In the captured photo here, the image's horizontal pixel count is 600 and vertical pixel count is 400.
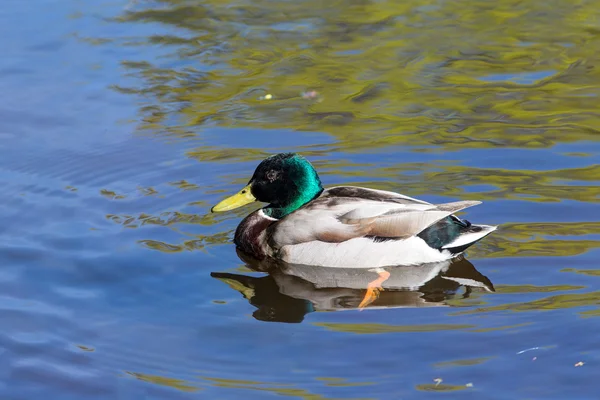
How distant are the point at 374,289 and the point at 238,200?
4.95 ft

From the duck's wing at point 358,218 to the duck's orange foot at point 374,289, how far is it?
0.27m

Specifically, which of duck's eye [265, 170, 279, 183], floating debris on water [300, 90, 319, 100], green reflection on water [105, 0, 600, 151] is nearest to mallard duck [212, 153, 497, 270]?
duck's eye [265, 170, 279, 183]

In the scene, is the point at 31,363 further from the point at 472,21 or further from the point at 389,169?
the point at 472,21

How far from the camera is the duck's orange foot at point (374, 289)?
7.23 metres

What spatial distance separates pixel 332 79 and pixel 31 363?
5.68 metres

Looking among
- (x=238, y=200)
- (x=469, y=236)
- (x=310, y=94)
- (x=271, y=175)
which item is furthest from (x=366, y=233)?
(x=310, y=94)

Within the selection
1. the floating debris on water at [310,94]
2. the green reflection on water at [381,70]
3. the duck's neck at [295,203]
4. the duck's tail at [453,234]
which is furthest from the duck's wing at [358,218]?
the floating debris on water at [310,94]

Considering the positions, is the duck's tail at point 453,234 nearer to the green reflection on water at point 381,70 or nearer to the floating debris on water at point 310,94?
the green reflection on water at point 381,70

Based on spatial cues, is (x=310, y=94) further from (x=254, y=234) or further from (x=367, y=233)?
(x=367, y=233)

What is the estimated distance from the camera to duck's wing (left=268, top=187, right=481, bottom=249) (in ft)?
25.3

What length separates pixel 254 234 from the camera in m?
8.20

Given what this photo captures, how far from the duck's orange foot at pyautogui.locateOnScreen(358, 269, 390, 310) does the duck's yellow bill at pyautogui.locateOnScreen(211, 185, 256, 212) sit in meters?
1.28

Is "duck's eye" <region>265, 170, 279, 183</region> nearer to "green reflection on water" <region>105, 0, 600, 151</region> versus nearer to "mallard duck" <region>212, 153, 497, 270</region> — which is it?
"mallard duck" <region>212, 153, 497, 270</region>

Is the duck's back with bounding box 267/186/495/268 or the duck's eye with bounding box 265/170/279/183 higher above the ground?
the duck's eye with bounding box 265/170/279/183
